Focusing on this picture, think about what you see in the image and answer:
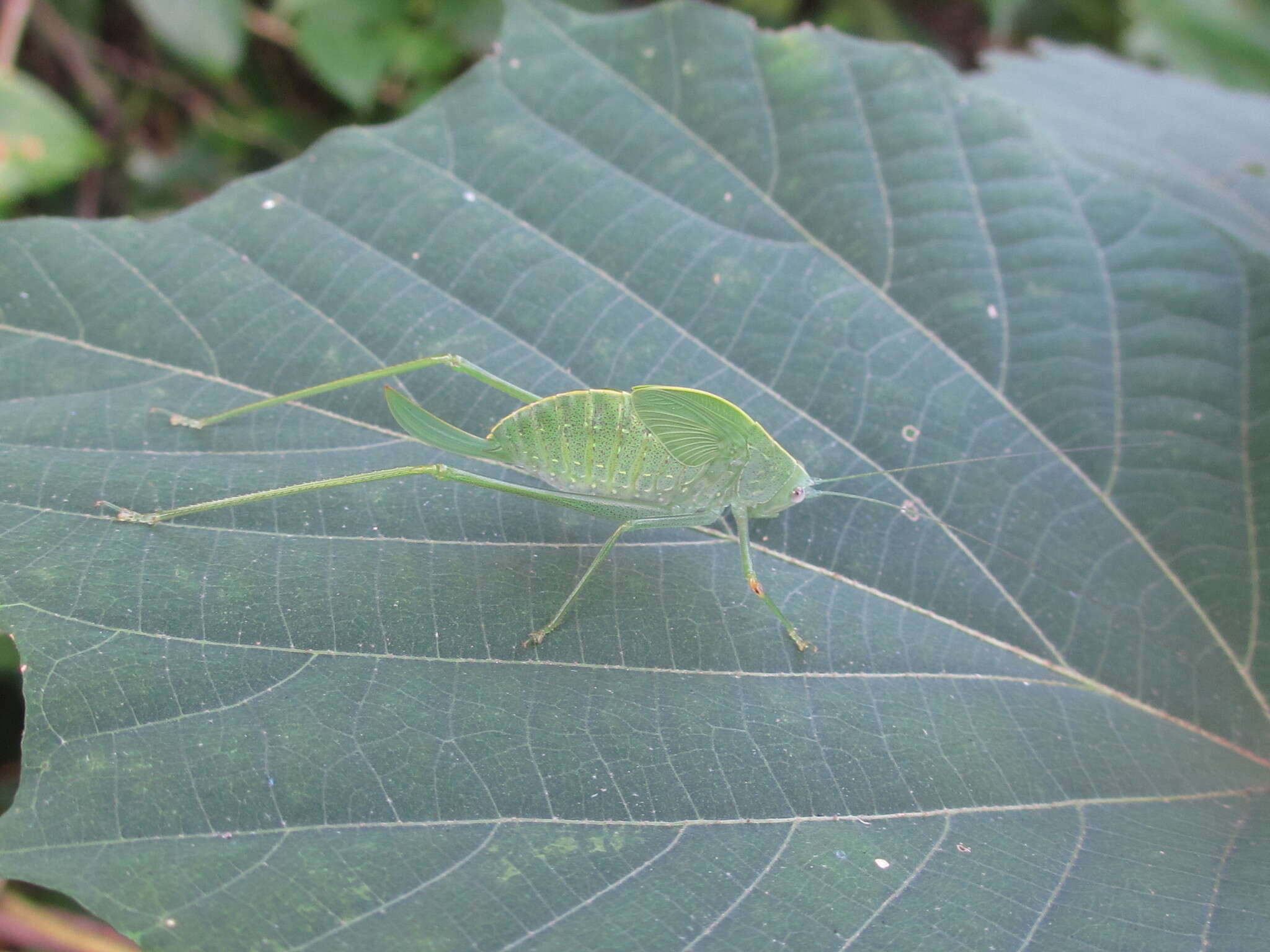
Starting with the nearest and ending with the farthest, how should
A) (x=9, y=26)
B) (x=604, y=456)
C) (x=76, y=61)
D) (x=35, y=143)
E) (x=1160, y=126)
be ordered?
(x=604, y=456)
(x=1160, y=126)
(x=35, y=143)
(x=9, y=26)
(x=76, y=61)

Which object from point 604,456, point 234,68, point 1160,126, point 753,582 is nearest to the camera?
point 753,582

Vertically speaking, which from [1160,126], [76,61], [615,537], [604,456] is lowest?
[76,61]

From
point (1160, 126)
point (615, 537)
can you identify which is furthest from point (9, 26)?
point (1160, 126)

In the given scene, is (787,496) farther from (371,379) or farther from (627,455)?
(371,379)

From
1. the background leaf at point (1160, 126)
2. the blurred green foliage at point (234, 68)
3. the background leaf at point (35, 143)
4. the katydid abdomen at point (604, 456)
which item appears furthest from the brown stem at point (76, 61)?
the background leaf at point (1160, 126)

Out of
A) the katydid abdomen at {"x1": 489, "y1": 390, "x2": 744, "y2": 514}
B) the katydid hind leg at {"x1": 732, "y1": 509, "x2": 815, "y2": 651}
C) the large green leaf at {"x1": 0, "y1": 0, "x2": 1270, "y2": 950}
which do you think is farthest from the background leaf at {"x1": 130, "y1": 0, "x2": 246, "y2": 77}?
the katydid hind leg at {"x1": 732, "y1": 509, "x2": 815, "y2": 651}

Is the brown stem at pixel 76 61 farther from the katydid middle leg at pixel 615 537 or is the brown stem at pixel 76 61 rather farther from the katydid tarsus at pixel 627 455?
the katydid middle leg at pixel 615 537

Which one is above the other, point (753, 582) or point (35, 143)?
point (753, 582)

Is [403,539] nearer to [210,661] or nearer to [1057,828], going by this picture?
[210,661]
